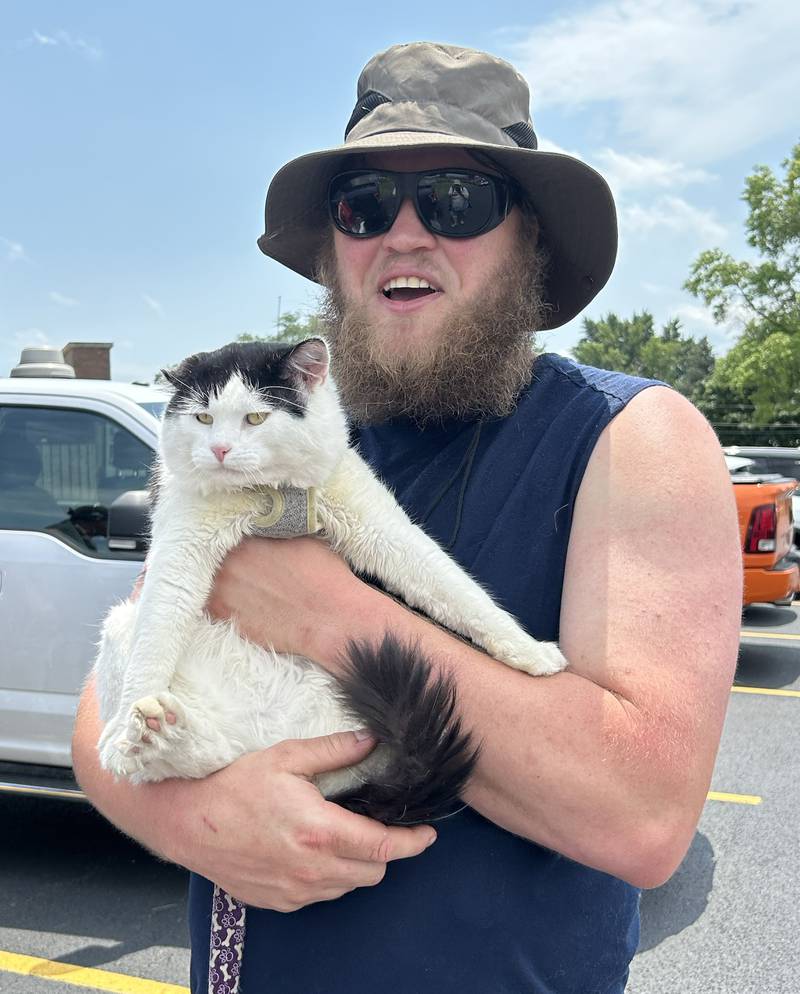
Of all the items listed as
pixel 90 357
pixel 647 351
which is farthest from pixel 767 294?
pixel 647 351

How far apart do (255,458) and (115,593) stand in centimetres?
245

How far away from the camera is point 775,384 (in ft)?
91.9

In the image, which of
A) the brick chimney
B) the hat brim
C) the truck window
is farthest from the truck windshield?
the brick chimney

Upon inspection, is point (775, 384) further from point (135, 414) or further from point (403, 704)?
point (403, 704)

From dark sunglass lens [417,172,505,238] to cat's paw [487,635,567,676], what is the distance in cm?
77

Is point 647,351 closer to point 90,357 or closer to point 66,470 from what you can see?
point 90,357

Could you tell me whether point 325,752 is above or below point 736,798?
above

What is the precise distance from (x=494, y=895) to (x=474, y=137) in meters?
1.29

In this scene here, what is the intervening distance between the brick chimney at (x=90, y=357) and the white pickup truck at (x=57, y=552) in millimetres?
16355

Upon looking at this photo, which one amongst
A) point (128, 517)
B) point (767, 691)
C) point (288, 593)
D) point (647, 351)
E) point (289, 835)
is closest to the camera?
point (289, 835)

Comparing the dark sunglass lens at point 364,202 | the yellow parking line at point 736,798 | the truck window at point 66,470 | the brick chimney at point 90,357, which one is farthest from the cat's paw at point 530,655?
the brick chimney at point 90,357

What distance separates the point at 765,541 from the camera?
755 cm

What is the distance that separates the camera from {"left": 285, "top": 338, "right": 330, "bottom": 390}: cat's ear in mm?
1559

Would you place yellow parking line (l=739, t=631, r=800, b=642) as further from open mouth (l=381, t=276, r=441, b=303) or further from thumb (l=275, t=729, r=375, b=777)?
thumb (l=275, t=729, r=375, b=777)
